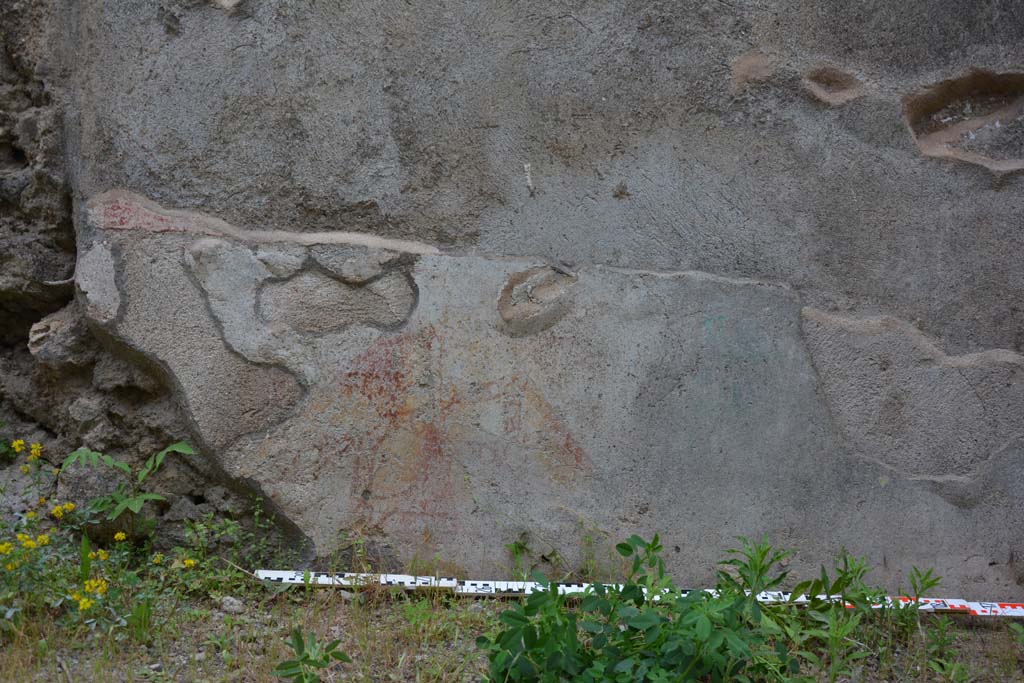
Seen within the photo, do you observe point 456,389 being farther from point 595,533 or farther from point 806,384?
point 806,384

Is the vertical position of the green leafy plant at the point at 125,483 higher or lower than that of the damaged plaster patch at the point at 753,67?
lower

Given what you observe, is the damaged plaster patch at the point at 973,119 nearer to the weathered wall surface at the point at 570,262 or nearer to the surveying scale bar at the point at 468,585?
the weathered wall surface at the point at 570,262

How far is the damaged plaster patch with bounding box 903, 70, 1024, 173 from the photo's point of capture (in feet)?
8.66

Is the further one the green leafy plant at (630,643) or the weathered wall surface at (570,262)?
the weathered wall surface at (570,262)

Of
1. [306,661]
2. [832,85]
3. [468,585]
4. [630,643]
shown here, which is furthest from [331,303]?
[832,85]

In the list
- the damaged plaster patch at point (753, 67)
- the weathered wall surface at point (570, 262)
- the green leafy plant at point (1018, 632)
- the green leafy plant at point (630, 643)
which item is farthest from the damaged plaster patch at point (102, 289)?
the green leafy plant at point (1018, 632)

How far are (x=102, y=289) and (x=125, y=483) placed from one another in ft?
1.64

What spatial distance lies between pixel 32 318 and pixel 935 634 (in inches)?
101

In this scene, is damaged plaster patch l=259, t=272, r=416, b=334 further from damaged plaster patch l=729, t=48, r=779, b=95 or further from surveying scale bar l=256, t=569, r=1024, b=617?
damaged plaster patch l=729, t=48, r=779, b=95

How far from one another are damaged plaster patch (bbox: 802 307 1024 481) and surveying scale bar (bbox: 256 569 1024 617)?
0.34 meters

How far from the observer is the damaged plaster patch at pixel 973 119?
2639mm

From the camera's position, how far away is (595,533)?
2.54 metres

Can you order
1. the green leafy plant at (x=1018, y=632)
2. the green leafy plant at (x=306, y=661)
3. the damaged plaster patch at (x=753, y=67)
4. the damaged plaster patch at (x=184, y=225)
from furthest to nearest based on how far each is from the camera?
the damaged plaster patch at (x=753, y=67)
the damaged plaster patch at (x=184, y=225)
the green leafy plant at (x=1018, y=632)
the green leafy plant at (x=306, y=661)

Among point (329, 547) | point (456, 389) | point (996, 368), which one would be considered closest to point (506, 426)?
point (456, 389)
